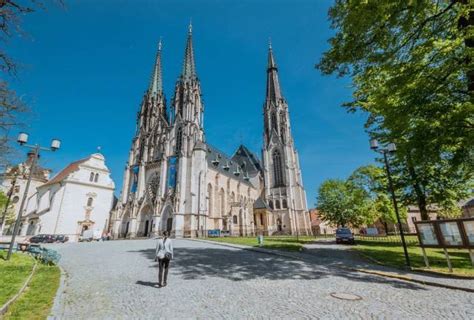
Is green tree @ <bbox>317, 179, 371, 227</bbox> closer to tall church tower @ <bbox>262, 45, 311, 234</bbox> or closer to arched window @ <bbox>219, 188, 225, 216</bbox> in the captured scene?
tall church tower @ <bbox>262, 45, 311, 234</bbox>

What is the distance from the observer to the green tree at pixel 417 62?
8.05m

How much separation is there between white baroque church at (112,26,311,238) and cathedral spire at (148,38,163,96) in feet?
0.71

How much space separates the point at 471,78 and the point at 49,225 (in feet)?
166

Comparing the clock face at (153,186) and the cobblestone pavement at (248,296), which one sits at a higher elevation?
the clock face at (153,186)

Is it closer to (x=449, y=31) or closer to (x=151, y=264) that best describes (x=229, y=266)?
(x=151, y=264)

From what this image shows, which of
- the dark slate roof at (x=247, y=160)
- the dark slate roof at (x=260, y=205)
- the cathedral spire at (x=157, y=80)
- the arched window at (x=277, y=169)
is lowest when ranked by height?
the dark slate roof at (x=260, y=205)

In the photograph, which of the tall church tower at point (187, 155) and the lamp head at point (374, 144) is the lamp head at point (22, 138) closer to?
the lamp head at point (374, 144)

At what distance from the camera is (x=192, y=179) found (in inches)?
1495

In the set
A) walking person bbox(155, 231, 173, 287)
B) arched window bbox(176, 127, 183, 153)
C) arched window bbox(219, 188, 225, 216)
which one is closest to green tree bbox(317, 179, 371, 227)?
arched window bbox(219, 188, 225, 216)

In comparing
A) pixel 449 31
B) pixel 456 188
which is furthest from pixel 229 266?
pixel 456 188

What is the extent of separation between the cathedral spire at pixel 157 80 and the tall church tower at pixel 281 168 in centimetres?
2676

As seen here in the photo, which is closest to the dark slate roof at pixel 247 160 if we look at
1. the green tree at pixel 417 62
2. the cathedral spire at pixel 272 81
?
the cathedral spire at pixel 272 81

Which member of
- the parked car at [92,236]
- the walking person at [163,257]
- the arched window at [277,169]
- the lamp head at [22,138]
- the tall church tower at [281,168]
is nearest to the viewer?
the walking person at [163,257]

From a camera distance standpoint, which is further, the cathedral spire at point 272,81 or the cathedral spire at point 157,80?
the cathedral spire at point 272,81
